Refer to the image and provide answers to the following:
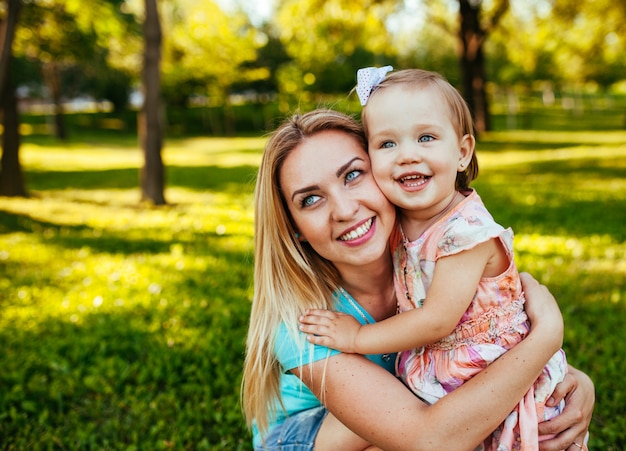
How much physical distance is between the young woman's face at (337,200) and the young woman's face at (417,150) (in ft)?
0.29

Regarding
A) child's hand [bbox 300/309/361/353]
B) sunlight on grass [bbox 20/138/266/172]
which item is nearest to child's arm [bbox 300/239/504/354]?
child's hand [bbox 300/309/361/353]

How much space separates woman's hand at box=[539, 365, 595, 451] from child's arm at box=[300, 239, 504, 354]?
19.7 inches

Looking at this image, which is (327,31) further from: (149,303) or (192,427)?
(192,427)

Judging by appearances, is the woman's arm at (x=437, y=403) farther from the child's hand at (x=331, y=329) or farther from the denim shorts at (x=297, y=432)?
the denim shorts at (x=297, y=432)

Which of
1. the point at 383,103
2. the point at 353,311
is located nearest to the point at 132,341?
the point at 353,311

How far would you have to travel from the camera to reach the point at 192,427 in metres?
3.48

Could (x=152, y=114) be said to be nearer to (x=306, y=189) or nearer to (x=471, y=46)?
(x=306, y=189)

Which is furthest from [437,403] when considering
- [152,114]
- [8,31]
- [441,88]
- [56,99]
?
[56,99]

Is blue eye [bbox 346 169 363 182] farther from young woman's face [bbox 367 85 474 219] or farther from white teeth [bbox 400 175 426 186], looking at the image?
white teeth [bbox 400 175 426 186]

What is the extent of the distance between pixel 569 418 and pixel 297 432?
1.05 meters

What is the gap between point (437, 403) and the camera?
189 cm

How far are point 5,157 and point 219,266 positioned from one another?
880 centimetres

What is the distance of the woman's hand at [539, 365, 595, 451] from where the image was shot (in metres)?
2.02

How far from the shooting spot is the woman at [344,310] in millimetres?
1881
